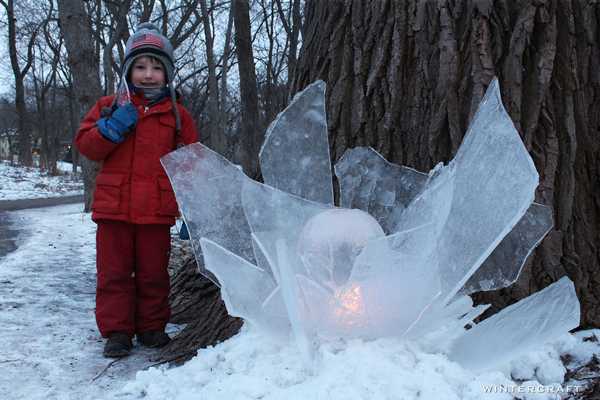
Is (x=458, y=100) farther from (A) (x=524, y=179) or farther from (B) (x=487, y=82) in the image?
(A) (x=524, y=179)

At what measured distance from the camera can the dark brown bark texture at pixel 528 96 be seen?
1.84 metres

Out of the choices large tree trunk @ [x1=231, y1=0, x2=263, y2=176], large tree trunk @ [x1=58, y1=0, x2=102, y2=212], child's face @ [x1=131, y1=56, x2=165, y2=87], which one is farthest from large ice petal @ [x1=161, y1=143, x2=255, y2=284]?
large tree trunk @ [x1=231, y1=0, x2=263, y2=176]

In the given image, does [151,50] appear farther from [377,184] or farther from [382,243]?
[382,243]

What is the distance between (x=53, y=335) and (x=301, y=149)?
1613mm

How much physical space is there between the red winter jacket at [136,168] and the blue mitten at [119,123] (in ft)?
0.13

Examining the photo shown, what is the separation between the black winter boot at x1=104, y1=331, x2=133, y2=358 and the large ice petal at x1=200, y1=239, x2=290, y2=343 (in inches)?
37.5

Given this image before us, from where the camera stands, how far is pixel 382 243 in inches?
50.1

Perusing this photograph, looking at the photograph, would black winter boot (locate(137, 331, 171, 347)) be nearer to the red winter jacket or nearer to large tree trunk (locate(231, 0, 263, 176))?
the red winter jacket

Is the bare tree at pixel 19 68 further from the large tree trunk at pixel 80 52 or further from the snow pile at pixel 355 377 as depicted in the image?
the snow pile at pixel 355 377

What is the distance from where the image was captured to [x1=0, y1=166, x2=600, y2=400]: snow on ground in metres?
1.26

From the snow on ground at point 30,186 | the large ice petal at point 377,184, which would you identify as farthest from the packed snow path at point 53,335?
the snow on ground at point 30,186

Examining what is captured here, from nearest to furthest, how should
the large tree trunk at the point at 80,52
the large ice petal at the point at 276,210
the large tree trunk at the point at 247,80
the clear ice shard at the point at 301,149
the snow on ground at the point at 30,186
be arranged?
the large ice petal at the point at 276,210 → the clear ice shard at the point at 301,149 → the large tree trunk at the point at 80,52 → the large tree trunk at the point at 247,80 → the snow on ground at the point at 30,186

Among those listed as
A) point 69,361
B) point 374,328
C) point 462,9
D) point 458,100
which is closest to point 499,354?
point 374,328

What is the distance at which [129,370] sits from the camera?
1.91 meters
